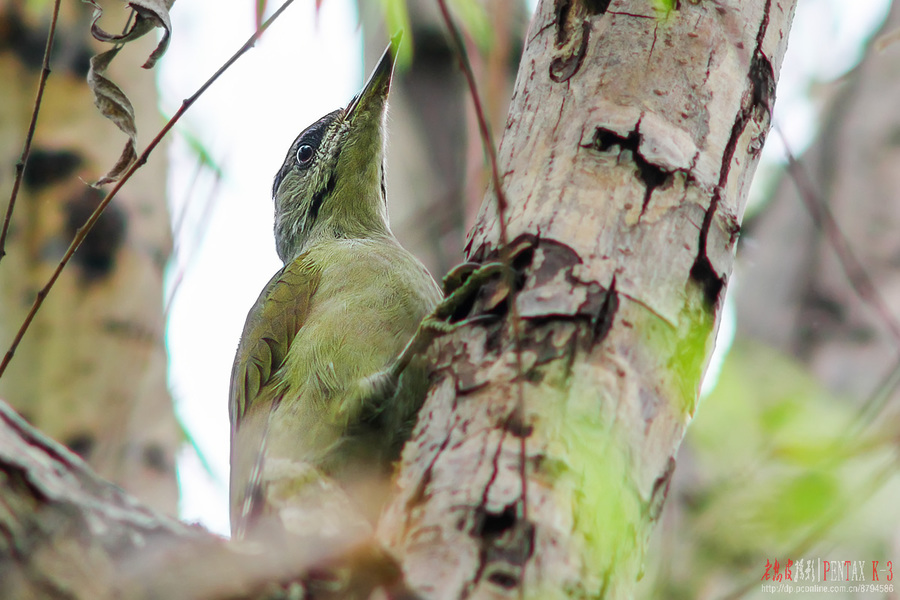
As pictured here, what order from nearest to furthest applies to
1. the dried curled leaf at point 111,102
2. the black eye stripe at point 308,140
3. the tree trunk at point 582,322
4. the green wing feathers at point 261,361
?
the tree trunk at point 582,322
the dried curled leaf at point 111,102
the green wing feathers at point 261,361
the black eye stripe at point 308,140

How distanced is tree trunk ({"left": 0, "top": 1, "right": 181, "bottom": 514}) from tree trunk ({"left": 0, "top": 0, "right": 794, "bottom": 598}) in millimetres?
2370

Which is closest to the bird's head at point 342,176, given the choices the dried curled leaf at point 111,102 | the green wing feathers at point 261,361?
the green wing feathers at point 261,361

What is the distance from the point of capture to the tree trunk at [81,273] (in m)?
3.77

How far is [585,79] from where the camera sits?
1987 millimetres

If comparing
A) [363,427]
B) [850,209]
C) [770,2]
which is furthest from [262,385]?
[850,209]

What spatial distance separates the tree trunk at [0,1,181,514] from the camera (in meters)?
3.77

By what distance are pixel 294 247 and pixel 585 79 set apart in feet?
8.45

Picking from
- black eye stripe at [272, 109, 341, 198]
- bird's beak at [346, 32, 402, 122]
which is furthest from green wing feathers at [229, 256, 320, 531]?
black eye stripe at [272, 109, 341, 198]

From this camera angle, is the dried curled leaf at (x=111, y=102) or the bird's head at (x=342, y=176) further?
the bird's head at (x=342, y=176)

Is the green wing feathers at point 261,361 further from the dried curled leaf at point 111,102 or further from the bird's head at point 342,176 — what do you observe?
the dried curled leaf at point 111,102

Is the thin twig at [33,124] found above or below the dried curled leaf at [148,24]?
below

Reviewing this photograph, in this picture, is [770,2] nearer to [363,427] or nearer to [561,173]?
[561,173]

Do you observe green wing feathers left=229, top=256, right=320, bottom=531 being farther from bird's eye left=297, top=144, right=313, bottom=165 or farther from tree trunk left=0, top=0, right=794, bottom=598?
tree trunk left=0, top=0, right=794, bottom=598

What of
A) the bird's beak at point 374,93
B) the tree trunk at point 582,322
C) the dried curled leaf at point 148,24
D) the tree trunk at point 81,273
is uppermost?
the bird's beak at point 374,93
